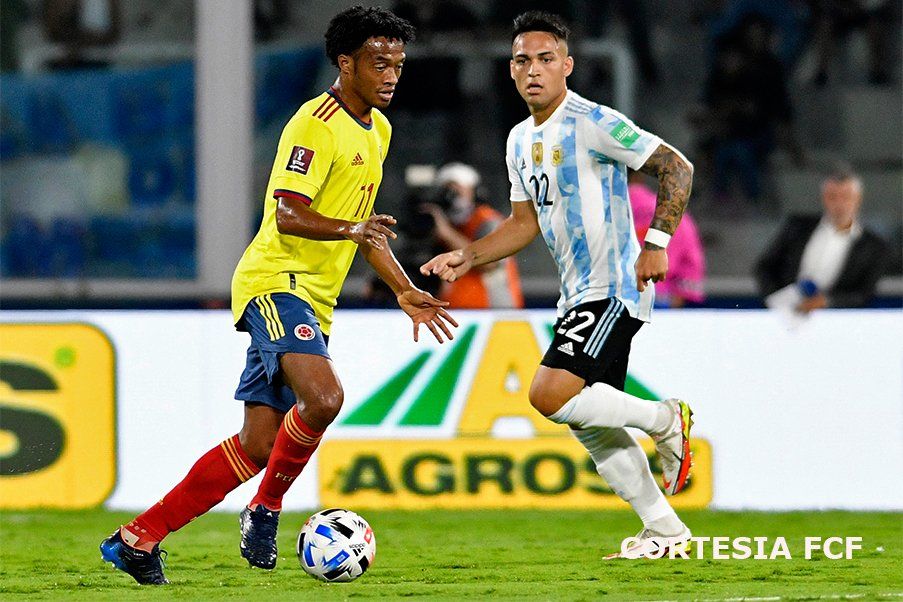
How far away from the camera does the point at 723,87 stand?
11.1 m

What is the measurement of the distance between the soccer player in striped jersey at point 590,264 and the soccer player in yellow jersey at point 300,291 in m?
0.39

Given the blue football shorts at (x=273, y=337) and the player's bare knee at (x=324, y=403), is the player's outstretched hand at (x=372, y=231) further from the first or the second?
the player's bare knee at (x=324, y=403)

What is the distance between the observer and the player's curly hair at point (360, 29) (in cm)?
594

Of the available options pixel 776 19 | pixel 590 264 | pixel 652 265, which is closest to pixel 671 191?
pixel 652 265

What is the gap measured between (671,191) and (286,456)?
1583mm

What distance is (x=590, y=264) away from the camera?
6230 mm

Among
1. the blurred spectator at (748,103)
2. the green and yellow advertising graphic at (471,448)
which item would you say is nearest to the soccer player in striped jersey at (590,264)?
the green and yellow advertising graphic at (471,448)

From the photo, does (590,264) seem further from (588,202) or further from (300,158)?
(300,158)

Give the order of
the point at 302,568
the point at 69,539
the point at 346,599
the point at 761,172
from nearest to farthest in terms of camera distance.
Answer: the point at 346,599 < the point at 302,568 < the point at 69,539 < the point at 761,172

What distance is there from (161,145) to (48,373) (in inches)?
130

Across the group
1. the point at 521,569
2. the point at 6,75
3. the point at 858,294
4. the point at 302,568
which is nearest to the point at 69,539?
the point at 302,568

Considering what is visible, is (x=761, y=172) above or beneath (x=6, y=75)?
beneath

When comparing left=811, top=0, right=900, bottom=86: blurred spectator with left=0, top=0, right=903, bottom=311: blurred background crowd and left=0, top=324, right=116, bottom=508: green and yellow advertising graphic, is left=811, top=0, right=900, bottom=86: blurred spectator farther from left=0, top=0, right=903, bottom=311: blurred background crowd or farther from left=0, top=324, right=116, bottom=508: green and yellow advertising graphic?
left=0, top=324, right=116, bottom=508: green and yellow advertising graphic

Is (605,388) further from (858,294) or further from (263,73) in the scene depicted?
(263,73)
